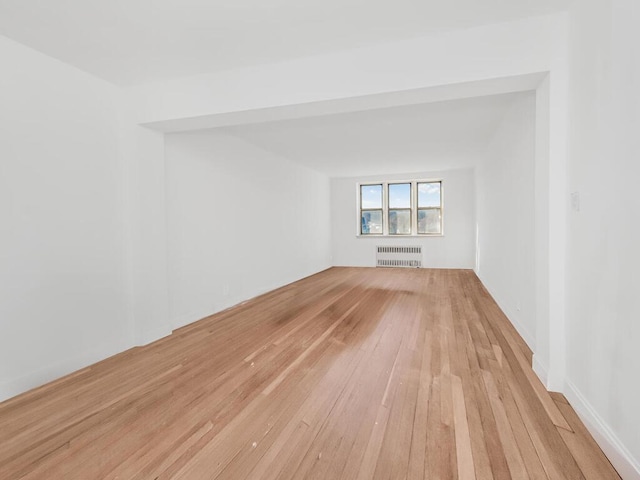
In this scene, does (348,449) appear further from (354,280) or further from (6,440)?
(354,280)

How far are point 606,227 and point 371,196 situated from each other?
7.11 m

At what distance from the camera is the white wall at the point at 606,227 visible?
1.28 m

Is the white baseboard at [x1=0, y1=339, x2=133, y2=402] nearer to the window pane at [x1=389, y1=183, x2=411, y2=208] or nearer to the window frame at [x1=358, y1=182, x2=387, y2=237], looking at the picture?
the window frame at [x1=358, y1=182, x2=387, y2=237]

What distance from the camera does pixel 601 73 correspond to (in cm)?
154

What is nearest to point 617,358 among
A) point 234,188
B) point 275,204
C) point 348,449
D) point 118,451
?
point 348,449

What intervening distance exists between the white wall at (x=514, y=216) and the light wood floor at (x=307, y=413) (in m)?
0.42

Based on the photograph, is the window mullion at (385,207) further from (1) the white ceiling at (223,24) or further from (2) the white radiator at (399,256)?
(1) the white ceiling at (223,24)

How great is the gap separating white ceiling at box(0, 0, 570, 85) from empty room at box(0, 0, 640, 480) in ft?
0.06

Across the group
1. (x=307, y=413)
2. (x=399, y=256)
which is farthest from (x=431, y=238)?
(x=307, y=413)

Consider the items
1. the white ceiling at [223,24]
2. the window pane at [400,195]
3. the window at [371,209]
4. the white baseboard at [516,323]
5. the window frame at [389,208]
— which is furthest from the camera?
the window at [371,209]

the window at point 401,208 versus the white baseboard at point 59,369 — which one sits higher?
the window at point 401,208

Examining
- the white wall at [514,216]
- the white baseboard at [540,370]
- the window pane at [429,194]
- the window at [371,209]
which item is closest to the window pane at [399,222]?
the window at [371,209]

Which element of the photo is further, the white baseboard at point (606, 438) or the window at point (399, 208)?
the window at point (399, 208)

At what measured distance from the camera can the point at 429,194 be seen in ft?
25.9
